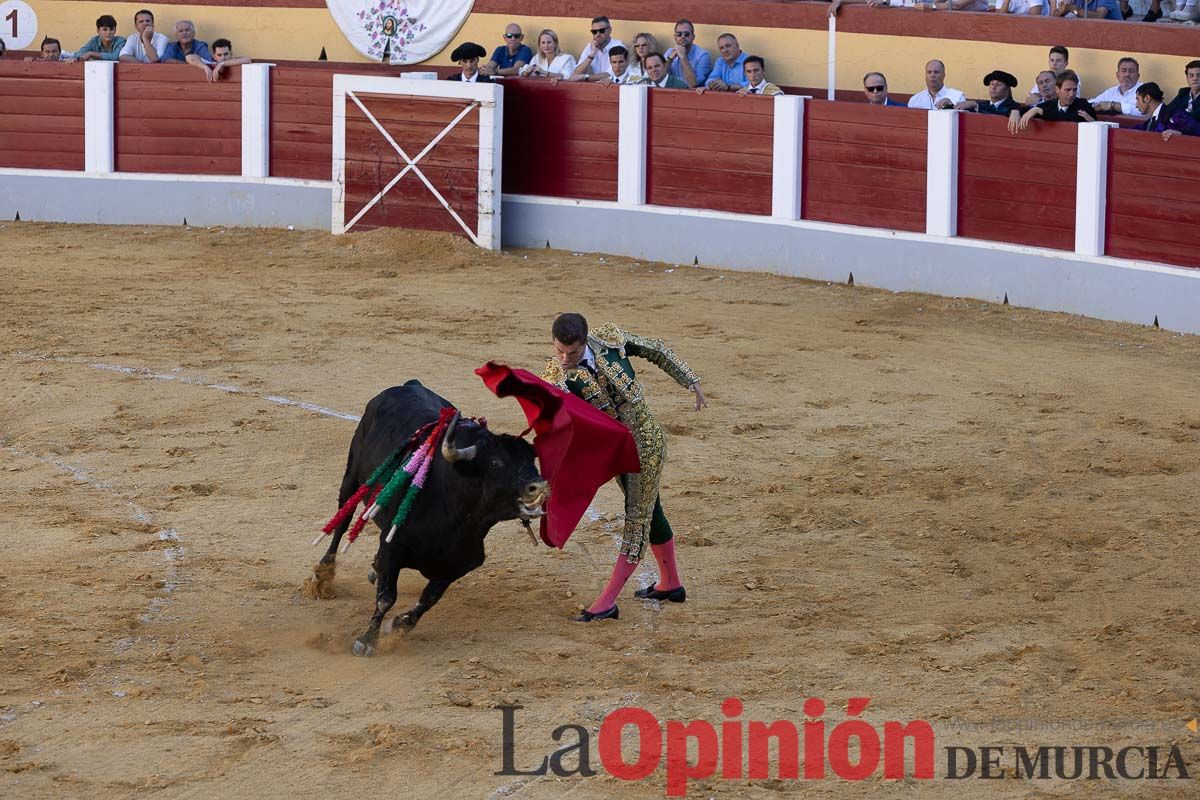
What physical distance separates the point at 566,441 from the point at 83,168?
9.50m

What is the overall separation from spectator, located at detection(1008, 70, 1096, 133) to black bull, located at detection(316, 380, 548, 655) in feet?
20.3

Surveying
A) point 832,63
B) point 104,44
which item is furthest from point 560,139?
point 104,44

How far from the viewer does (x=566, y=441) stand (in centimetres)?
489

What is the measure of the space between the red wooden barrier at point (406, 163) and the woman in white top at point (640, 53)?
1222mm

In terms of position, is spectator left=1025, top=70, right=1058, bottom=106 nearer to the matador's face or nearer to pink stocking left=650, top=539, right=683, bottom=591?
pink stocking left=650, top=539, right=683, bottom=591

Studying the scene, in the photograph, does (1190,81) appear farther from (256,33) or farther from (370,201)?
(256,33)

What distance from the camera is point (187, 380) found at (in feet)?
27.3

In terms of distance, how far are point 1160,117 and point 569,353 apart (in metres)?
6.40

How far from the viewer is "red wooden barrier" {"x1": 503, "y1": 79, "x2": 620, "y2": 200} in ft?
40.2

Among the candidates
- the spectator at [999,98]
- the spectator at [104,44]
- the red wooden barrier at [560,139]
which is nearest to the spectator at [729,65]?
the red wooden barrier at [560,139]

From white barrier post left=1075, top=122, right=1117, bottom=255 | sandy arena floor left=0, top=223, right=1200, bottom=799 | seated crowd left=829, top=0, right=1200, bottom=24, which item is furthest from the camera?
seated crowd left=829, top=0, right=1200, bottom=24

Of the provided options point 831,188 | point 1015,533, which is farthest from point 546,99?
point 1015,533

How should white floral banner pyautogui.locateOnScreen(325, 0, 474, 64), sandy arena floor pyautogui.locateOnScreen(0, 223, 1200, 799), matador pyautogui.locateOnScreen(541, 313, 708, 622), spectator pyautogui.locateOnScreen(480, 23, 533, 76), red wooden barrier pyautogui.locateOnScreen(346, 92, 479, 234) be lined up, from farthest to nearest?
white floral banner pyautogui.locateOnScreen(325, 0, 474, 64) → spectator pyautogui.locateOnScreen(480, 23, 533, 76) → red wooden barrier pyautogui.locateOnScreen(346, 92, 479, 234) → matador pyautogui.locateOnScreen(541, 313, 708, 622) → sandy arena floor pyautogui.locateOnScreen(0, 223, 1200, 799)

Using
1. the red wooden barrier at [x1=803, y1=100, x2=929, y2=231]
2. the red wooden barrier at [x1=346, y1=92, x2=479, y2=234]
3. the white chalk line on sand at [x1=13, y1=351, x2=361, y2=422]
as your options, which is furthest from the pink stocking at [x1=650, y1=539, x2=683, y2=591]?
the red wooden barrier at [x1=346, y1=92, x2=479, y2=234]
